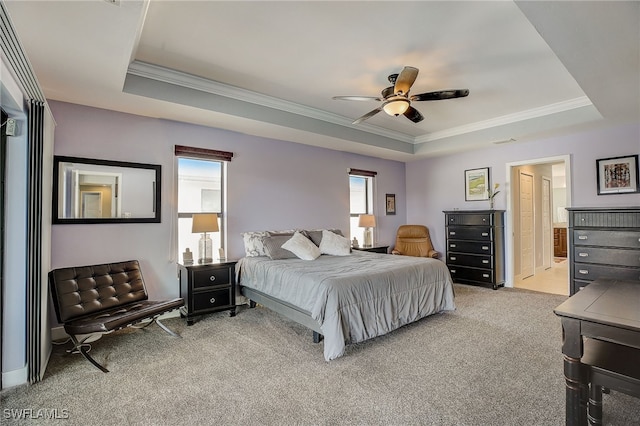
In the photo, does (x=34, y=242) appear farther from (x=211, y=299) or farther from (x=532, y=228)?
(x=532, y=228)

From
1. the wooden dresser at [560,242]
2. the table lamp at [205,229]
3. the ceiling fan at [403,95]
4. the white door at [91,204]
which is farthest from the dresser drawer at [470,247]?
the white door at [91,204]

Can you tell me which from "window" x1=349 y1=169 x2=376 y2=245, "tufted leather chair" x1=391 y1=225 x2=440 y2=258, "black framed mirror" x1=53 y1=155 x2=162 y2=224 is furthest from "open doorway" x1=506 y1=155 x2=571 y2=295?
"black framed mirror" x1=53 y1=155 x2=162 y2=224

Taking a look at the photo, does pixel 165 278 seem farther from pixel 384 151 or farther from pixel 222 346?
pixel 384 151

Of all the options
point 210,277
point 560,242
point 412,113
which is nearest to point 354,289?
point 210,277

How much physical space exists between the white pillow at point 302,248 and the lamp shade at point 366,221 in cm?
154

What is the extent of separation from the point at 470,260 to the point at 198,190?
4.65 metres

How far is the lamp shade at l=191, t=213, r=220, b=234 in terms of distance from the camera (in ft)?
12.6

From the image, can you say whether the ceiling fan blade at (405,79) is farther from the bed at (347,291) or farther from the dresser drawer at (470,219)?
the dresser drawer at (470,219)

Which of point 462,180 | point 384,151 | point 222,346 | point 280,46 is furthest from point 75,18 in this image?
point 462,180

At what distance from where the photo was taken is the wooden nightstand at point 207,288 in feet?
11.8

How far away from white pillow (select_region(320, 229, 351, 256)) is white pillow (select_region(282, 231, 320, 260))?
0.21m

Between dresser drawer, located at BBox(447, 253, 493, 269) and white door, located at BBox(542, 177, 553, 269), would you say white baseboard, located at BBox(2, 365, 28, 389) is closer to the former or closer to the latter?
dresser drawer, located at BBox(447, 253, 493, 269)

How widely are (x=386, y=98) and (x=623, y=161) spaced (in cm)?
371

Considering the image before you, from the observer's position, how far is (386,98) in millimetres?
3223
